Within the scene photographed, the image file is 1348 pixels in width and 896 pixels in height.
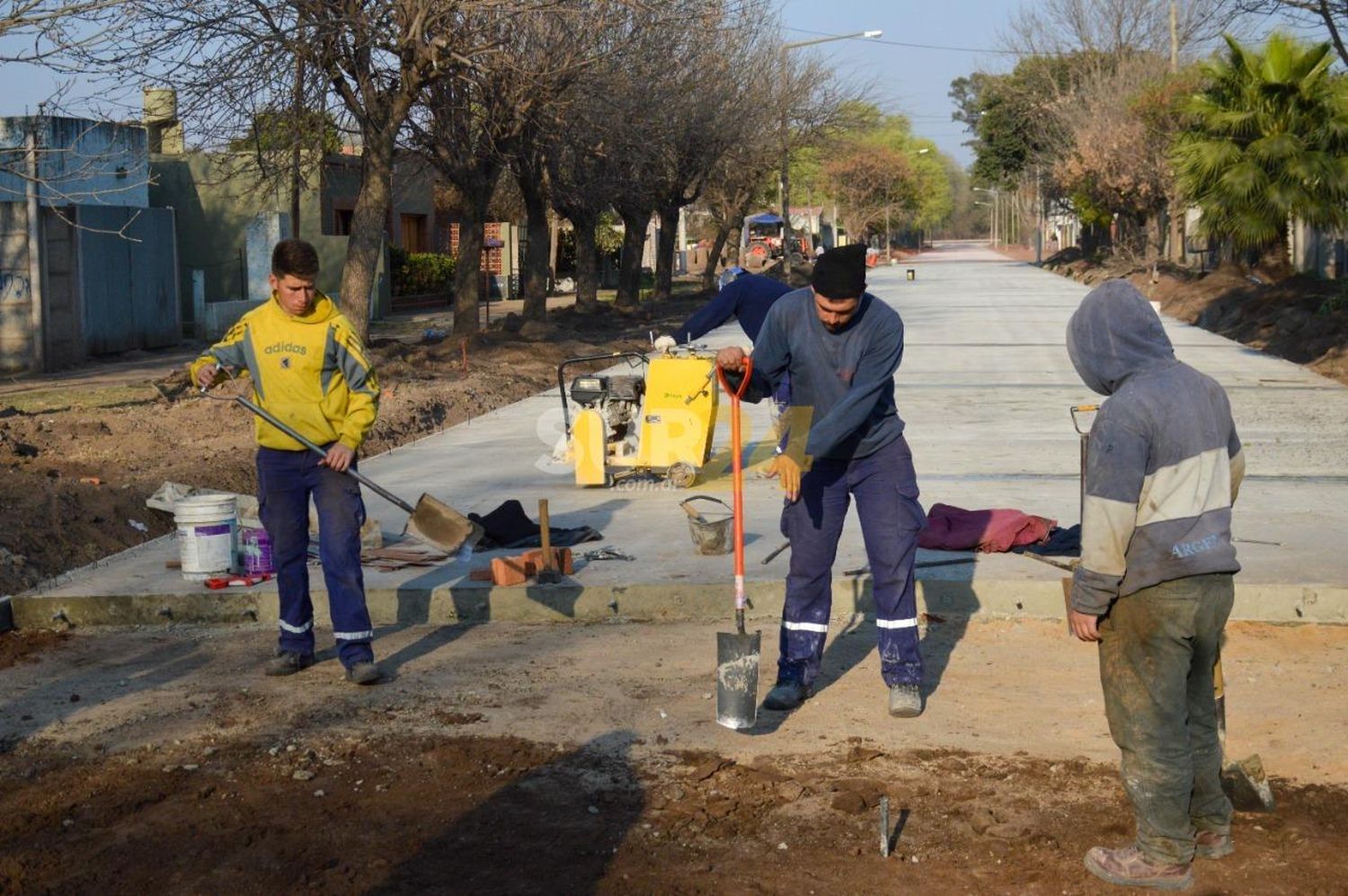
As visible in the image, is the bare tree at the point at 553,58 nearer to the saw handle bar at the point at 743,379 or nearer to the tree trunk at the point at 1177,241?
the saw handle bar at the point at 743,379

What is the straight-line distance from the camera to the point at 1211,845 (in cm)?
463

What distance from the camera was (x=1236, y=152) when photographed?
26.8 meters

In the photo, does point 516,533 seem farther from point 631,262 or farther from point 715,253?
point 715,253

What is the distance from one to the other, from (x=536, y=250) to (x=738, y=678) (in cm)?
2651

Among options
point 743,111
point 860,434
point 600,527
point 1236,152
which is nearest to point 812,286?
point 860,434

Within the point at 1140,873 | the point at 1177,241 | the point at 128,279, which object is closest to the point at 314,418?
the point at 1140,873

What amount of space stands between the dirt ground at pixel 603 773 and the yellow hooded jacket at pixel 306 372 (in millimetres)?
1120

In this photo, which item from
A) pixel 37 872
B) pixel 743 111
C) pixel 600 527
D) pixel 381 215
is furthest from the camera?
pixel 743 111

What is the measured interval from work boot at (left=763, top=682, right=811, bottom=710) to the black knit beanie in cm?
158

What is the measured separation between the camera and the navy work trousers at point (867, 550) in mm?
6199

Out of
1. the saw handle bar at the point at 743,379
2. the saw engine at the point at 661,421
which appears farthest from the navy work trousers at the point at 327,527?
the saw engine at the point at 661,421

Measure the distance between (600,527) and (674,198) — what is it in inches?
1157

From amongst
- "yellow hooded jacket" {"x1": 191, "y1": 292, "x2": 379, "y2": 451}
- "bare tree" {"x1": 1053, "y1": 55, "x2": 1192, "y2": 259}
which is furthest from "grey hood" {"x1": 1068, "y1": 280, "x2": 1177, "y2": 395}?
"bare tree" {"x1": 1053, "y1": 55, "x2": 1192, "y2": 259}

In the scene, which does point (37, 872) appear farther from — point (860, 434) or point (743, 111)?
point (743, 111)
